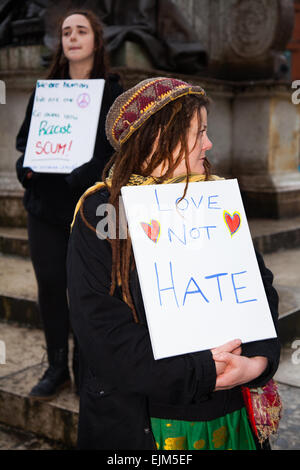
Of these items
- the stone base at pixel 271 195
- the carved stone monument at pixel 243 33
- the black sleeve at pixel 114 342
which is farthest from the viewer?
the carved stone monument at pixel 243 33

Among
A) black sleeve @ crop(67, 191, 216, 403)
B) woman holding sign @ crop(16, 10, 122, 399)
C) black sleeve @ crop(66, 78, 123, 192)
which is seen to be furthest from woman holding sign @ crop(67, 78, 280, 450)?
woman holding sign @ crop(16, 10, 122, 399)

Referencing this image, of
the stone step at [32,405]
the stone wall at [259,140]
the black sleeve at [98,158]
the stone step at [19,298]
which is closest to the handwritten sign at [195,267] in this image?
the black sleeve at [98,158]

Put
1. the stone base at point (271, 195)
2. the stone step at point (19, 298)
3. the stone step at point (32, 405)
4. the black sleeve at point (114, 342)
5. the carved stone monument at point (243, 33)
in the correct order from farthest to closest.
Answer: the carved stone monument at point (243, 33), the stone base at point (271, 195), the stone step at point (19, 298), the stone step at point (32, 405), the black sleeve at point (114, 342)

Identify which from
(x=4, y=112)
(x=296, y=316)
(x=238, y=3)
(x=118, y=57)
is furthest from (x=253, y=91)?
(x=296, y=316)

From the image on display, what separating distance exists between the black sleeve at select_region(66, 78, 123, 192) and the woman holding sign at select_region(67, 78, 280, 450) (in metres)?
0.98

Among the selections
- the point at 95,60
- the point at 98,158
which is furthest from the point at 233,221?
the point at 95,60

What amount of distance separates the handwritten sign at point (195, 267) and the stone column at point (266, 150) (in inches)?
181

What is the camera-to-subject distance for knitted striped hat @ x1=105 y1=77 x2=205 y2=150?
135 centimetres

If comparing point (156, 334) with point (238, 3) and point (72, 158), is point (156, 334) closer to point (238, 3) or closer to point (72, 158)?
point (72, 158)

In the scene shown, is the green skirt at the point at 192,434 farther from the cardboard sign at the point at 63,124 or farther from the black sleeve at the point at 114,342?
the cardboard sign at the point at 63,124

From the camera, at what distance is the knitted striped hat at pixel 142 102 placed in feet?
4.44

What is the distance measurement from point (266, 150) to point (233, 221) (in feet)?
15.6

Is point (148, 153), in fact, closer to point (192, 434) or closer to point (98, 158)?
point (192, 434)

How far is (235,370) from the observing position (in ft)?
4.36
